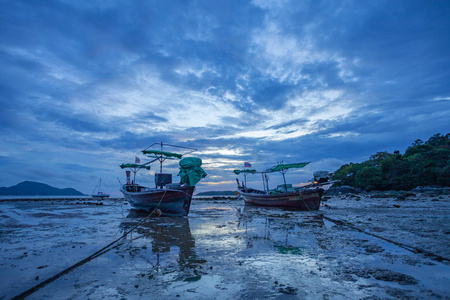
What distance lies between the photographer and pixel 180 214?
63.8 feet

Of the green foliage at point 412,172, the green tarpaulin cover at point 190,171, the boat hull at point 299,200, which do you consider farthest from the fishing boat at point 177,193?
the green foliage at point 412,172

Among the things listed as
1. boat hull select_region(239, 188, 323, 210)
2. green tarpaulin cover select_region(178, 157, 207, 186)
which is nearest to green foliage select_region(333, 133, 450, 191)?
boat hull select_region(239, 188, 323, 210)

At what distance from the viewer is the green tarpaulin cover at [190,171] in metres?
20.2

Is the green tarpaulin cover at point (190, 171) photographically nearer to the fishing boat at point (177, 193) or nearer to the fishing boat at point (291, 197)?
the fishing boat at point (177, 193)

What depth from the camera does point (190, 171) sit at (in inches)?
800

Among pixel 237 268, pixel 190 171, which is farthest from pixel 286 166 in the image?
pixel 237 268

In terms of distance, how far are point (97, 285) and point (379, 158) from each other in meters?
98.8

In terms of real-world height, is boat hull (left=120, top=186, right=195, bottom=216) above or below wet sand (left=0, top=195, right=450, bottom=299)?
above

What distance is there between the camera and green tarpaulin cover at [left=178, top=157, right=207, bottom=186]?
20219 millimetres

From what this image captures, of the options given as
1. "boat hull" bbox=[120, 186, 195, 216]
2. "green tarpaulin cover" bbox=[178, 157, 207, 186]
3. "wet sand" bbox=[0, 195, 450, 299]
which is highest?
"green tarpaulin cover" bbox=[178, 157, 207, 186]

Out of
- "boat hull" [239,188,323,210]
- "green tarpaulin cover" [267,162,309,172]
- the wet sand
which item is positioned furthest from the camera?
"green tarpaulin cover" [267,162,309,172]

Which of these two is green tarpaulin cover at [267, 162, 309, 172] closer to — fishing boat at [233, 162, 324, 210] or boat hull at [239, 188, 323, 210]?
fishing boat at [233, 162, 324, 210]

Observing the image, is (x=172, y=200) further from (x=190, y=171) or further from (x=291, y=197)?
(x=291, y=197)

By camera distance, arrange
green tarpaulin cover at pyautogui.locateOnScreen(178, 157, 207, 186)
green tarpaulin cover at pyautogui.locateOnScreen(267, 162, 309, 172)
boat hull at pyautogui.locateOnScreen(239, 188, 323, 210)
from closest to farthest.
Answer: green tarpaulin cover at pyautogui.locateOnScreen(178, 157, 207, 186)
boat hull at pyautogui.locateOnScreen(239, 188, 323, 210)
green tarpaulin cover at pyautogui.locateOnScreen(267, 162, 309, 172)
